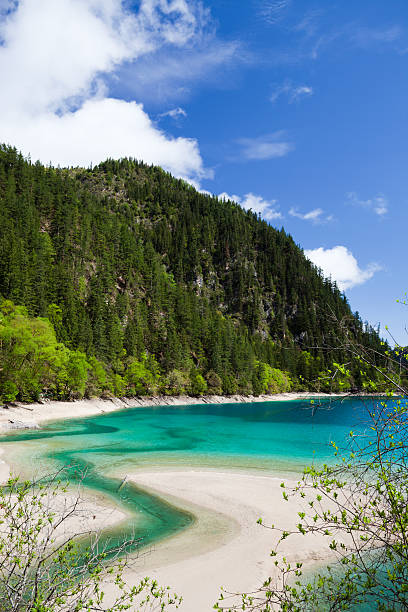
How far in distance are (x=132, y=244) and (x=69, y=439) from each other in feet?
371

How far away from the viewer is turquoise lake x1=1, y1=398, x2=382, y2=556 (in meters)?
17.4

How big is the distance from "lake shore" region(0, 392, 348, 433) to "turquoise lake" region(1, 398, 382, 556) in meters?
3.19

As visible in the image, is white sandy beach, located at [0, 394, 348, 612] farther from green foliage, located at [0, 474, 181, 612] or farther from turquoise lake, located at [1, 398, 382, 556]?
green foliage, located at [0, 474, 181, 612]

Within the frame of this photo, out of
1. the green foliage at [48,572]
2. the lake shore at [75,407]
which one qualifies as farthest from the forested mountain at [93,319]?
the green foliage at [48,572]

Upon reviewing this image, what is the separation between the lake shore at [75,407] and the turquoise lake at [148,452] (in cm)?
319

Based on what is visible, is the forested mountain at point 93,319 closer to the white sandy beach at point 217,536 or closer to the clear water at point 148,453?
the clear water at point 148,453

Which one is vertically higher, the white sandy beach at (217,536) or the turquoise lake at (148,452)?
the white sandy beach at (217,536)

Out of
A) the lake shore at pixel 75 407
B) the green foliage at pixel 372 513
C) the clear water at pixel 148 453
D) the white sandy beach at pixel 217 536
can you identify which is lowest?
the lake shore at pixel 75 407

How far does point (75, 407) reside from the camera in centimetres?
6169

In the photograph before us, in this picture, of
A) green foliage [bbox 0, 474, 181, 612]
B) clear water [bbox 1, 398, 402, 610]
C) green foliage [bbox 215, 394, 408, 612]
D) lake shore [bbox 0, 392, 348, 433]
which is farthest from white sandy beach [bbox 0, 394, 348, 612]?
lake shore [bbox 0, 392, 348, 433]

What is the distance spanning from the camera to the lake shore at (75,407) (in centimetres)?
4230

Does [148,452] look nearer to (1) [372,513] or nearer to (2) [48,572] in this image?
(2) [48,572]

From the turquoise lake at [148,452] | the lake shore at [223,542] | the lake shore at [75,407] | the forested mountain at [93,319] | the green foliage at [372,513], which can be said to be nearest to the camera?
the green foliage at [372,513]

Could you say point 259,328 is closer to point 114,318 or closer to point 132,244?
point 132,244
